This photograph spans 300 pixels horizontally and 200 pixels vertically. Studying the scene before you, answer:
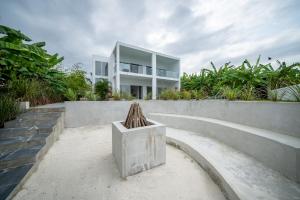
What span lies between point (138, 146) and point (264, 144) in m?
2.48

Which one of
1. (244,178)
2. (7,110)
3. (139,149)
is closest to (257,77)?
(244,178)

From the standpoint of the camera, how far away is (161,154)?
255cm

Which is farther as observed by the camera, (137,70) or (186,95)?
(137,70)

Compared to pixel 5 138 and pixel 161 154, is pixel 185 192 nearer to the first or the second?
pixel 161 154

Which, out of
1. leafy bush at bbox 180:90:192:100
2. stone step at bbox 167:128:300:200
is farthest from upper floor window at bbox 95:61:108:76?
stone step at bbox 167:128:300:200

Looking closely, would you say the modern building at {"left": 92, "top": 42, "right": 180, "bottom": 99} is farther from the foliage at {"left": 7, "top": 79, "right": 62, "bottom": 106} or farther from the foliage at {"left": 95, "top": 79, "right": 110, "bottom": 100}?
the foliage at {"left": 7, "top": 79, "right": 62, "bottom": 106}

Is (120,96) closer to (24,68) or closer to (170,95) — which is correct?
(170,95)

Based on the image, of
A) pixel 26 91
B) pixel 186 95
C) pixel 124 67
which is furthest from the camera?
pixel 124 67

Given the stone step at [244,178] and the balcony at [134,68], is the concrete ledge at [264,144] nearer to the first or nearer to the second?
the stone step at [244,178]

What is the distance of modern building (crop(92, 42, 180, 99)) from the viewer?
39.7ft

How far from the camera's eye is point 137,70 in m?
13.0

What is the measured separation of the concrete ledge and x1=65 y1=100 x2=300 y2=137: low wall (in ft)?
1.12

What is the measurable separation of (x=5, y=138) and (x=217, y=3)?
7988mm

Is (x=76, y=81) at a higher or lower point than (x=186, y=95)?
higher
